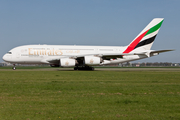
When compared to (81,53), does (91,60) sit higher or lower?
lower

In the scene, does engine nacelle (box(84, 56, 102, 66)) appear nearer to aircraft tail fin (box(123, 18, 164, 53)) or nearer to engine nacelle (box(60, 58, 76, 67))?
engine nacelle (box(60, 58, 76, 67))

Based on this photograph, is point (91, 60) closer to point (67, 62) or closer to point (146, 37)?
point (67, 62)

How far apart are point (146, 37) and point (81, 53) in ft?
37.6

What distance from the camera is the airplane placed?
2973cm

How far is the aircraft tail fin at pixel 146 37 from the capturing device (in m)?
33.6

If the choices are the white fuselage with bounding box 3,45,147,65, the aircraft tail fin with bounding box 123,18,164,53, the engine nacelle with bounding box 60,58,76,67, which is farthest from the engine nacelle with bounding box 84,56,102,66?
the aircraft tail fin with bounding box 123,18,164,53

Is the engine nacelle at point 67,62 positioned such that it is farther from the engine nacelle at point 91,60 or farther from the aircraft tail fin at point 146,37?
the aircraft tail fin at point 146,37

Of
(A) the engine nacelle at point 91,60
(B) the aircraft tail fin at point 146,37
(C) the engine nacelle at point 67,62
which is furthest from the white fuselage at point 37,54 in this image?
(B) the aircraft tail fin at point 146,37

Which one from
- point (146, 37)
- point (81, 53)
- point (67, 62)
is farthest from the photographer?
point (146, 37)

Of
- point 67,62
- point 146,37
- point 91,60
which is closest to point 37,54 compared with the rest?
point 67,62

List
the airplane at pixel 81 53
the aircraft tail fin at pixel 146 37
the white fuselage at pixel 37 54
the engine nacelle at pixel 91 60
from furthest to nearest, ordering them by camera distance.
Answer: the aircraft tail fin at pixel 146 37 → the white fuselage at pixel 37 54 → the airplane at pixel 81 53 → the engine nacelle at pixel 91 60

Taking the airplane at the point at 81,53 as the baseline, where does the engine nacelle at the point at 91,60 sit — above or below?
below

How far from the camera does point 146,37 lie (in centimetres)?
3394

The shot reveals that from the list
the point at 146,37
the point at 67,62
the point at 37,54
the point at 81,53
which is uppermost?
the point at 146,37
